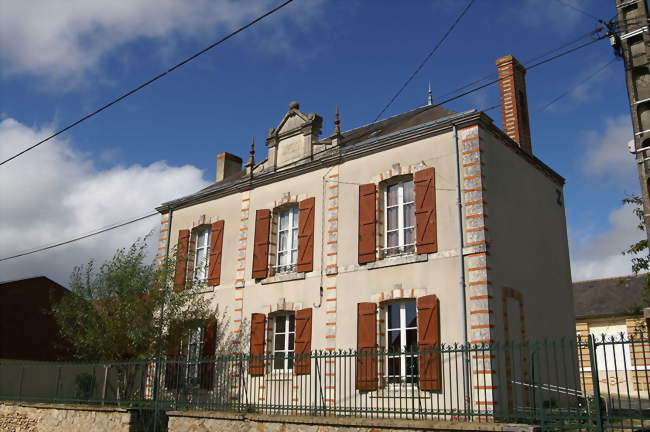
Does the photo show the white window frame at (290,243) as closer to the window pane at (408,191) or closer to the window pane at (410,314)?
the window pane at (408,191)

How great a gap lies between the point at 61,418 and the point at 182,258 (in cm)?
550

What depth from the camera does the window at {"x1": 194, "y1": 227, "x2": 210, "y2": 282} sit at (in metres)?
18.3

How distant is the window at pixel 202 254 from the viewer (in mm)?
18312

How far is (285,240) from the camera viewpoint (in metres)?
16.5

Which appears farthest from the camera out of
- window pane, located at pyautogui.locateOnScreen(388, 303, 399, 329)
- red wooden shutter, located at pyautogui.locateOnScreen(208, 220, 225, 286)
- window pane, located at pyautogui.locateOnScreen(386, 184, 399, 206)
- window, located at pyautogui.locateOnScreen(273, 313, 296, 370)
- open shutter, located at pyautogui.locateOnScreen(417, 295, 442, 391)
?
red wooden shutter, located at pyautogui.locateOnScreen(208, 220, 225, 286)

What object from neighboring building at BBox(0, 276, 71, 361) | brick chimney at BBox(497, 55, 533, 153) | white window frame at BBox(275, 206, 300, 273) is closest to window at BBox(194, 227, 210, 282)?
white window frame at BBox(275, 206, 300, 273)

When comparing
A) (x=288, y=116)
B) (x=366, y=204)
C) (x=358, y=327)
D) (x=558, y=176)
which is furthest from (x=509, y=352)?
(x=288, y=116)

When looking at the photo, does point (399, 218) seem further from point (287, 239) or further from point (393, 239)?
point (287, 239)

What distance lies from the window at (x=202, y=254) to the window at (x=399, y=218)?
635 centimetres

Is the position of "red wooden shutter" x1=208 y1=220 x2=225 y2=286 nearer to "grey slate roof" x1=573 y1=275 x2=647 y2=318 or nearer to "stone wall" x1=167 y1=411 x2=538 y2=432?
"stone wall" x1=167 y1=411 x2=538 y2=432

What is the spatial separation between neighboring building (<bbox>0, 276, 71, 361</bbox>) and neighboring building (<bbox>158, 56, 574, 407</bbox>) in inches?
442

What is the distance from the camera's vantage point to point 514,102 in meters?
15.5

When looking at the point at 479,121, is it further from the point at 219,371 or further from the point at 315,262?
the point at 219,371

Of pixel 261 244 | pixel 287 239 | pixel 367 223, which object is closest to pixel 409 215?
pixel 367 223
